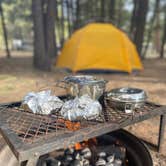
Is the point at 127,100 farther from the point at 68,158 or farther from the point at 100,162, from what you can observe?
the point at 68,158

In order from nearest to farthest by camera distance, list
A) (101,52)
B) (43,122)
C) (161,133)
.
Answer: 1. (43,122)
2. (161,133)
3. (101,52)

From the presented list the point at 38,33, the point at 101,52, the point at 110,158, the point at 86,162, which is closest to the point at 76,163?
the point at 86,162

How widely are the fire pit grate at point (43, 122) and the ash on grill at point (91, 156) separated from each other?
492 mm

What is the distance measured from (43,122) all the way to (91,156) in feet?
2.61

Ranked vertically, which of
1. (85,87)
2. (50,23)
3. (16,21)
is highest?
Result: (16,21)

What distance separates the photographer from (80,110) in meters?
2.19

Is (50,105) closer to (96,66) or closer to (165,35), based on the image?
(96,66)

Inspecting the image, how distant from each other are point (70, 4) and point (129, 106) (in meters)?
13.7

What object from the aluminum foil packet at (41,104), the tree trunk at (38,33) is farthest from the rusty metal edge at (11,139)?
the tree trunk at (38,33)

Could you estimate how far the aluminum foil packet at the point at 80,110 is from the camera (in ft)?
7.01

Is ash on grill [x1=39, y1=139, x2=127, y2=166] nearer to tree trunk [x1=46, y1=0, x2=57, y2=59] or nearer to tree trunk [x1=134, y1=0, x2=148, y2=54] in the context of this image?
tree trunk [x1=46, y1=0, x2=57, y2=59]

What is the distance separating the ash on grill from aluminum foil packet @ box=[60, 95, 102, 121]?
56cm

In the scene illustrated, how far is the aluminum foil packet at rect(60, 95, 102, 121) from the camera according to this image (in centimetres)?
214

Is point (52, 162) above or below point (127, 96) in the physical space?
below
